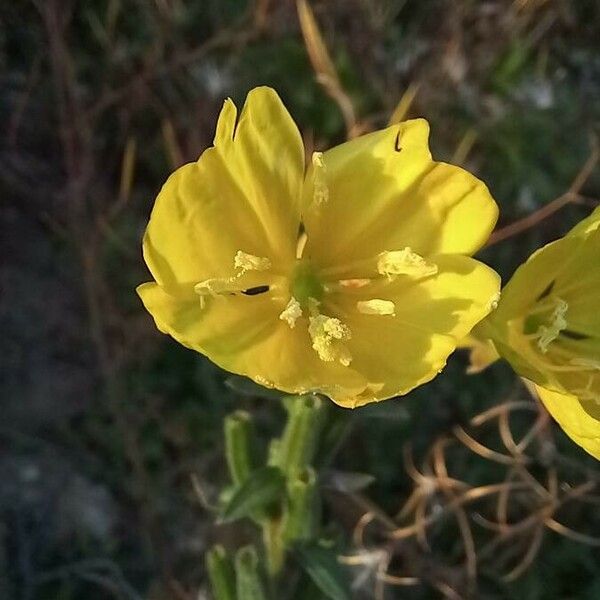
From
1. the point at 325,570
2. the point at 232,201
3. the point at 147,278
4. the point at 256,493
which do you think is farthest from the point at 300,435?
the point at 147,278

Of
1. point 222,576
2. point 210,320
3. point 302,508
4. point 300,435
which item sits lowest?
point 222,576

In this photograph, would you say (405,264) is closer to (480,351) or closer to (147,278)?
(480,351)

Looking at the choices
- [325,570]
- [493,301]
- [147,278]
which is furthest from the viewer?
[147,278]

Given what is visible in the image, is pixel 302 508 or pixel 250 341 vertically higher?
pixel 250 341

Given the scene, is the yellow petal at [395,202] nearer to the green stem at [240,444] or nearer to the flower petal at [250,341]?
the flower petal at [250,341]

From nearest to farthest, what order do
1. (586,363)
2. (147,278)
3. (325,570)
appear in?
(586,363) → (325,570) → (147,278)

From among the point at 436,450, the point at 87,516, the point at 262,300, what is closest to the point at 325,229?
the point at 262,300

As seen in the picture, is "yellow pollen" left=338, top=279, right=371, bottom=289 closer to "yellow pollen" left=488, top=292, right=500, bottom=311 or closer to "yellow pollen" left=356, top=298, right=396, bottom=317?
"yellow pollen" left=356, top=298, right=396, bottom=317

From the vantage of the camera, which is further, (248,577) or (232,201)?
(248,577)
